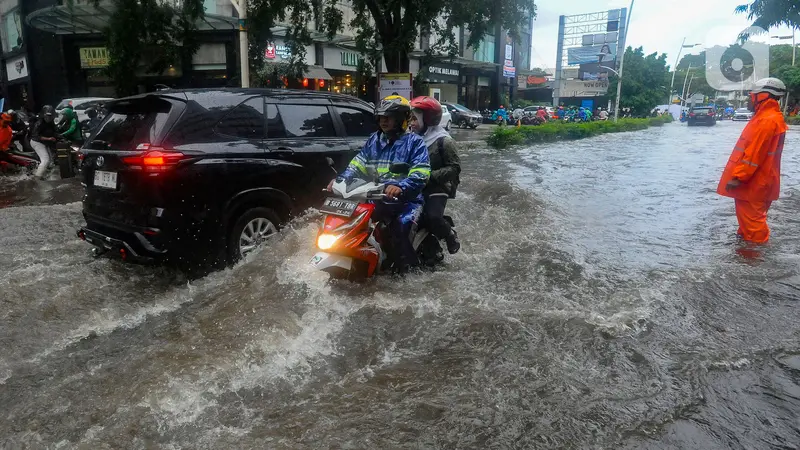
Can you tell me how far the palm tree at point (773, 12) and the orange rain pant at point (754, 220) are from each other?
5.15 metres

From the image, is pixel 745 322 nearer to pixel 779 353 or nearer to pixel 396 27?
pixel 779 353

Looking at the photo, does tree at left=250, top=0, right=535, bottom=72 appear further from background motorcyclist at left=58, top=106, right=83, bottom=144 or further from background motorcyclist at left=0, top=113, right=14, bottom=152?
background motorcyclist at left=0, top=113, right=14, bottom=152

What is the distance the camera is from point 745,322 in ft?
13.6

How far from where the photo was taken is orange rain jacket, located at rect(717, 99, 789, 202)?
5.88 m

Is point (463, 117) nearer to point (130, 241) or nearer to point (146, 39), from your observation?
point (146, 39)

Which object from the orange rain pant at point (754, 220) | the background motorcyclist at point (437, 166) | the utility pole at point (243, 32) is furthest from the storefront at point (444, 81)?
the background motorcyclist at point (437, 166)

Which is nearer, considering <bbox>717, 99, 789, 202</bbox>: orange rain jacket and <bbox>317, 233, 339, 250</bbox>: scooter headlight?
<bbox>317, 233, 339, 250</bbox>: scooter headlight

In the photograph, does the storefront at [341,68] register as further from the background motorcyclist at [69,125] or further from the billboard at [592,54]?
the billboard at [592,54]

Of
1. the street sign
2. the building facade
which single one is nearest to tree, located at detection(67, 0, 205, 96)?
the building facade

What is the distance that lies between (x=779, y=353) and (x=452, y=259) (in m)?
2.85

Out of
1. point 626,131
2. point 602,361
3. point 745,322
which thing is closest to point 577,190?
point 745,322

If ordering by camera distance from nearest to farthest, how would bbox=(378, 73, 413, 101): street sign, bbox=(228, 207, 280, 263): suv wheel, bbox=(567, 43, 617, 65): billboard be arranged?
bbox=(228, 207, 280, 263): suv wheel → bbox=(378, 73, 413, 101): street sign → bbox=(567, 43, 617, 65): billboard

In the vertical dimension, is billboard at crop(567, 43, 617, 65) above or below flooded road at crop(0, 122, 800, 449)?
above

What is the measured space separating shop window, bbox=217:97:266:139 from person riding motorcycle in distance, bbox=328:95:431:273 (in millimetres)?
1099
